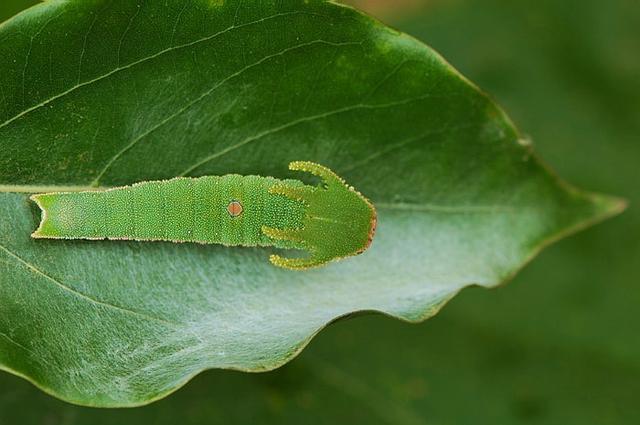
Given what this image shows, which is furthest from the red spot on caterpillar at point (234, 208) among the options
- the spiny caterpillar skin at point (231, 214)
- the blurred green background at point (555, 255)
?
the blurred green background at point (555, 255)

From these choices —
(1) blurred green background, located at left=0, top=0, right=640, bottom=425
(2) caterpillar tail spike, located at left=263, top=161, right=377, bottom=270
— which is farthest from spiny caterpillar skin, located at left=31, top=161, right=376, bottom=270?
(1) blurred green background, located at left=0, top=0, right=640, bottom=425

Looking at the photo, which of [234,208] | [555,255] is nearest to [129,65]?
[234,208]

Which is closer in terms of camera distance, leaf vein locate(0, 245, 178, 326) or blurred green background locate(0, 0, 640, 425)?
leaf vein locate(0, 245, 178, 326)

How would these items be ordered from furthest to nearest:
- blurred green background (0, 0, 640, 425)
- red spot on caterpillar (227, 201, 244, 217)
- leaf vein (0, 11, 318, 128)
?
blurred green background (0, 0, 640, 425) → red spot on caterpillar (227, 201, 244, 217) → leaf vein (0, 11, 318, 128)

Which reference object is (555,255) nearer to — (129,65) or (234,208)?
(234,208)

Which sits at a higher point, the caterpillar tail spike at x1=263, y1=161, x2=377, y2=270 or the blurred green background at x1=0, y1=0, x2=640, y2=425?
the caterpillar tail spike at x1=263, y1=161, x2=377, y2=270

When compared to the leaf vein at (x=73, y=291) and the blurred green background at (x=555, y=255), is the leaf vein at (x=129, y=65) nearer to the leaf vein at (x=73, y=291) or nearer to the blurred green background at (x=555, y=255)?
the leaf vein at (x=73, y=291)

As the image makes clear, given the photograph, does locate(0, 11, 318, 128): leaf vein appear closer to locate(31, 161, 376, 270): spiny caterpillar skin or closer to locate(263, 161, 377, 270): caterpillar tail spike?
locate(31, 161, 376, 270): spiny caterpillar skin
